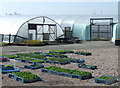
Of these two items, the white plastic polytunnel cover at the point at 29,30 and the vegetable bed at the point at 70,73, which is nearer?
the vegetable bed at the point at 70,73

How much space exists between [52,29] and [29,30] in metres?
3.71

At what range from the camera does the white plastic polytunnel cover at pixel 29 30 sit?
34281mm

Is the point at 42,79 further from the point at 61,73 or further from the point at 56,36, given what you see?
the point at 56,36

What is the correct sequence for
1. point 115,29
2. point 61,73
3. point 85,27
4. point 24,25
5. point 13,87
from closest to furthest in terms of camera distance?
point 13,87 → point 61,73 → point 24,25 → point 115,29 → point 85,27

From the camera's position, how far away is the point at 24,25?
3497 cm

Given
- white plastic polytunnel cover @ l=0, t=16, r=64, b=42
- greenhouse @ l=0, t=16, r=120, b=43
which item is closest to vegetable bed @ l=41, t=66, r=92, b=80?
greenhouse @ l=0, t=16, r=120, b=43

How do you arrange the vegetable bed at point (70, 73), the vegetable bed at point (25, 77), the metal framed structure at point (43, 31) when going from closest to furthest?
the vegetable bed at point (25, 77) → the vegetable bed at point (70, 73) → the metal framed structure at point (43, 31)

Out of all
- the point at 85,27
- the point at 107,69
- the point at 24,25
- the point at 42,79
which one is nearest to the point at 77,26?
the point at 85,27

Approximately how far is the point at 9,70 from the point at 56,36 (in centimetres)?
2408

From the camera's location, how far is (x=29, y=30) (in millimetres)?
37062

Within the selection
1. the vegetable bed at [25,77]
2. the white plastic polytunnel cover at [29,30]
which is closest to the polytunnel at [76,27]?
the white plastic polytunnel cover at [29,30]

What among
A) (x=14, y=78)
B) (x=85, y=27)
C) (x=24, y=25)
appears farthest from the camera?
(x=85, y=27)

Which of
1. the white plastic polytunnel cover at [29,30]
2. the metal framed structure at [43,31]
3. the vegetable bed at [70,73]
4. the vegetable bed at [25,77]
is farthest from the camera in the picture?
the metal framed structure at [43,31]

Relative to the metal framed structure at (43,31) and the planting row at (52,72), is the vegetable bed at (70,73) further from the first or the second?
the metal framed structure at (43,31)
